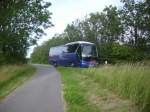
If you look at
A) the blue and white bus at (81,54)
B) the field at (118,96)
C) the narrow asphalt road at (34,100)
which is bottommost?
the narrow asphalt road at (34,100)

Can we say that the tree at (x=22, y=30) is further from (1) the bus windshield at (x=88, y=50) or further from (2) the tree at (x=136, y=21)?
(2) the tree at (x=136, y=21)

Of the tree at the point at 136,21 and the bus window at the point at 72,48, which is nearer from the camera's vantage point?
the bus window at the point at 72,48

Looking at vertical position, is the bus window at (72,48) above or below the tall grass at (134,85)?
above

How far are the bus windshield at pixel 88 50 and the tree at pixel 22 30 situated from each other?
6201 mm

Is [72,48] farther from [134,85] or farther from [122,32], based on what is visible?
[134,85]

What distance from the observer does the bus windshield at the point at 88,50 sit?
4584cm

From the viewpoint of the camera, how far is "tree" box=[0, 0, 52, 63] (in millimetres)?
43941

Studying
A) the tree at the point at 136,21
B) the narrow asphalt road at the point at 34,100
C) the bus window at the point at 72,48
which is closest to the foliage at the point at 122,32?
the tree at the point at 136,21

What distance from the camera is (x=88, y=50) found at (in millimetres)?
46188

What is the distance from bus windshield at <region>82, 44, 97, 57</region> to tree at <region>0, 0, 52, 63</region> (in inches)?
244

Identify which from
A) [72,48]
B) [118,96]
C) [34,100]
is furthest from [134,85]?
[72,48]

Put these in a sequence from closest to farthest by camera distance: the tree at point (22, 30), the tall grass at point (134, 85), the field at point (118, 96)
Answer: the tall grass at point (134, 85)
the field at point (118, 96)
the tree at point (22, 30)

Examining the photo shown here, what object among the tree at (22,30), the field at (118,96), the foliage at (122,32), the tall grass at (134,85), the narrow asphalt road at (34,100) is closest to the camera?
the tall grass at (134,85)

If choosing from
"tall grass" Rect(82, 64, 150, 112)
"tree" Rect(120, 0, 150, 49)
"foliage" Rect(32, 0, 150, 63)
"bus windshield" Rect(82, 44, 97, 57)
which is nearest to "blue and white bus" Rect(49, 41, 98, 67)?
"bus windshield" Rect(82, 44, 97, 57)
